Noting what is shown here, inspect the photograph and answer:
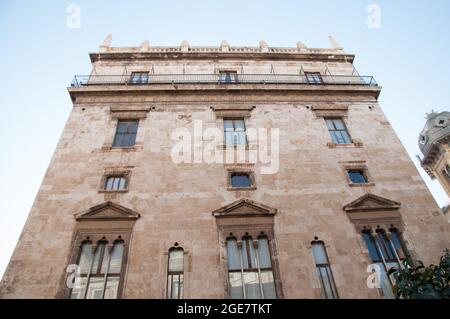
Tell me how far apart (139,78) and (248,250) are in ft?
42.6

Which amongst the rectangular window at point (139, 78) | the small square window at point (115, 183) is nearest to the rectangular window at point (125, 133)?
the small square window at point (115, 183)

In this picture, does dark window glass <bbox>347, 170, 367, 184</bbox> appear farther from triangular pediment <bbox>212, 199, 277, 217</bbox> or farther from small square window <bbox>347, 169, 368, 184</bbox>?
triangular pediment <bbox>212, 199, 277, 217</bbox>

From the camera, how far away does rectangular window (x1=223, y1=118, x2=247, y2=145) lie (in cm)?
1515

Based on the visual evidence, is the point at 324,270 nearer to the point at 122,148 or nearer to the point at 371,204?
the point at 371,204

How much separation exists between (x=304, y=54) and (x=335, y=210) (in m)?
12.4

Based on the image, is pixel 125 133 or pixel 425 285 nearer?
pixel 425 285

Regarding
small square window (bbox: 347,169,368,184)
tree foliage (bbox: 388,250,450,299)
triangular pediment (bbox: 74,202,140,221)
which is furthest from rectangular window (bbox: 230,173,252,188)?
tree foliage (bbox: 388,250,450,299)

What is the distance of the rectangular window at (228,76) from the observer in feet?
61.1

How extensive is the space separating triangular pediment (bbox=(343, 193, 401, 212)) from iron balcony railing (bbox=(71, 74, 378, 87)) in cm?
804

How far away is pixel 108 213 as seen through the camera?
11984 mm

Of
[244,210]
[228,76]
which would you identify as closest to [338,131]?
[244,210]

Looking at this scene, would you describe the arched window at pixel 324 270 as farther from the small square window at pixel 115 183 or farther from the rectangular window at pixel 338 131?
the small square window at pixel 115 183

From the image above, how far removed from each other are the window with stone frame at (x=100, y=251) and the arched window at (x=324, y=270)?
285 inches
